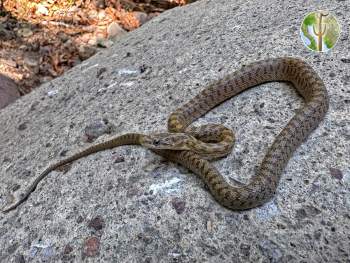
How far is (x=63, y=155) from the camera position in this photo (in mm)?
5344

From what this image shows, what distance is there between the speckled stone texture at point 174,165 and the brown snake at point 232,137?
9 cm

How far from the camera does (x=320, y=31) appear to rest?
569 centimetres

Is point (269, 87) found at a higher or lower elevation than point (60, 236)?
lower

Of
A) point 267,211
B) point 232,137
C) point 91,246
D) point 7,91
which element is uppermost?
point 91,246

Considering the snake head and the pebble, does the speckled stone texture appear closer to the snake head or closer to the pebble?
the pebble

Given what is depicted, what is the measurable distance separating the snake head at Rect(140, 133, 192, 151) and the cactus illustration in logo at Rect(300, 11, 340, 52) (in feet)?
6.75

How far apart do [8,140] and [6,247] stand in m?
2.19

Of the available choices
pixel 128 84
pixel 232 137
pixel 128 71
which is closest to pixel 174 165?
pixel 232 137

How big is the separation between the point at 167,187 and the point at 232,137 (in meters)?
0.86

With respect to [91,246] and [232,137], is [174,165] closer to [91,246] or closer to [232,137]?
[232,137]

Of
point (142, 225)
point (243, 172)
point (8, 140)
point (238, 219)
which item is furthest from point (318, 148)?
point (8, 140)

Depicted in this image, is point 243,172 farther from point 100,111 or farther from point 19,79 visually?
point 19,79

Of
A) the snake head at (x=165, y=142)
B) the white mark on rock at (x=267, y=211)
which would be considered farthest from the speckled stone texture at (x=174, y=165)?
the snake head at (x=165, y=142)

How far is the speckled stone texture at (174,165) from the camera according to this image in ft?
12.5
